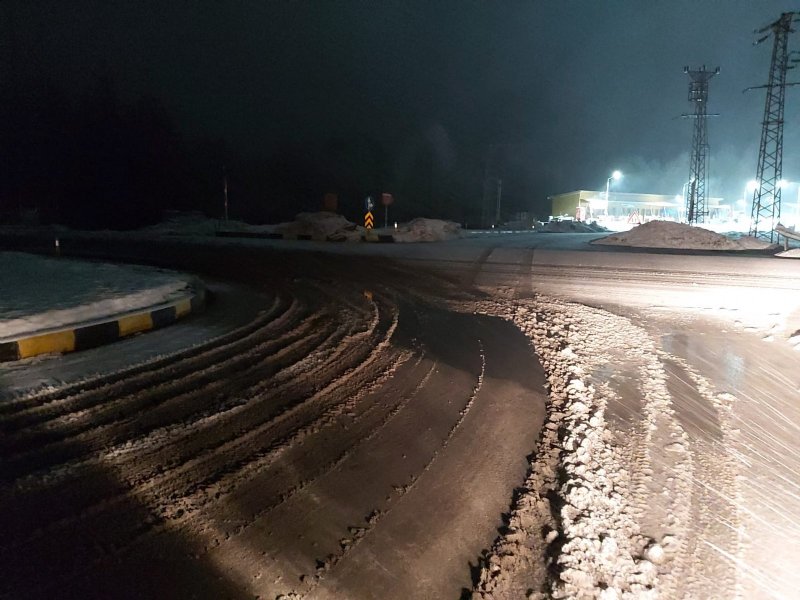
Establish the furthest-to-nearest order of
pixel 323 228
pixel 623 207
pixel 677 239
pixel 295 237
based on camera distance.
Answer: pixel 623 207, pixel 295 237, pixel 323 228, pixel 677 239

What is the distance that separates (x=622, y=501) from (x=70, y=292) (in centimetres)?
929

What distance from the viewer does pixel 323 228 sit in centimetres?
2919

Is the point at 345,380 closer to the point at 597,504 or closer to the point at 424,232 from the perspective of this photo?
the point at 597,504

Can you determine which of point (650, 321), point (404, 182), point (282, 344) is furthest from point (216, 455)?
point (404, 182)

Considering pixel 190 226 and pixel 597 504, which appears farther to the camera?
pixel 190 226

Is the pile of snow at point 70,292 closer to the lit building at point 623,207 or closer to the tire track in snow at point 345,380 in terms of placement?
the tire track in snow at point 345,380

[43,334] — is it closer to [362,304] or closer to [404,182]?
[362,304]

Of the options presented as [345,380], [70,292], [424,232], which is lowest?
[345,380]

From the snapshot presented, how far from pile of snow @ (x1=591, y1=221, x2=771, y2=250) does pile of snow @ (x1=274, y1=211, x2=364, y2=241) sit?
13238mm

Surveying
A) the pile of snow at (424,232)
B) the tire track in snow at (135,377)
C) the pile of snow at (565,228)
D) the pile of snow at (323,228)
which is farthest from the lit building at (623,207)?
the tire track in snow at (135,377)

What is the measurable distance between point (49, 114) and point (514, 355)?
45629mm

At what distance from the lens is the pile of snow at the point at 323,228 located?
28.7m

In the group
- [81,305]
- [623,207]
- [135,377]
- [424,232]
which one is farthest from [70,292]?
[623,207]

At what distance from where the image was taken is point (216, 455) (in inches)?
164
